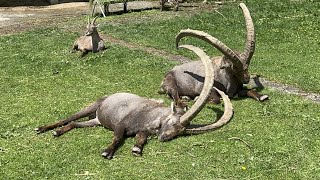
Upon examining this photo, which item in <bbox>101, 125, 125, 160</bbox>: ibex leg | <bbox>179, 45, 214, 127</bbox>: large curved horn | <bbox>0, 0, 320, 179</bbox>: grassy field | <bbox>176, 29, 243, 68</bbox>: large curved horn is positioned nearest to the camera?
<bbox>0, 0, 320, 179</bbox>: grassy field

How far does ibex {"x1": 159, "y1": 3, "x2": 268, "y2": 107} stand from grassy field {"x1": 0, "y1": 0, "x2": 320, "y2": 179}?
1.01ft

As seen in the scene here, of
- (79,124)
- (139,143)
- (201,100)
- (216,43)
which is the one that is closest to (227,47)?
(216,43)

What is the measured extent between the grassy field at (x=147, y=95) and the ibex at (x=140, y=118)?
0.15m

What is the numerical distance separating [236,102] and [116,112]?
2981 mm

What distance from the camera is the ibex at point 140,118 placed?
28.0ft

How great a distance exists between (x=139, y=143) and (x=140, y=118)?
599 mm

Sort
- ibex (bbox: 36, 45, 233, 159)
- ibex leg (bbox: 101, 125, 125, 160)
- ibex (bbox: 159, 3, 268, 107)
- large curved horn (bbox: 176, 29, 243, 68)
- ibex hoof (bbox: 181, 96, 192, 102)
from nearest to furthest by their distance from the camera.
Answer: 1. ibex leg (bbox: 101, 125, 125, 160)
2. ibex (bbox: 36, 45, 233, 159)
3. large curved horn (bbox: 176, 29, 243, 68)
4. ibex (bbox: 159, 3, 268, 107)
5. ibex hoof (bbox: 181, 96, 192, 102)

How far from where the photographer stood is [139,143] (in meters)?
8.47

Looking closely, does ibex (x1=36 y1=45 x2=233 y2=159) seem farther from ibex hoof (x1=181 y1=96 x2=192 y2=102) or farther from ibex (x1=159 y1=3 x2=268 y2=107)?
ibex hoof (x1=181 y1=96 x2=192 y2=102)

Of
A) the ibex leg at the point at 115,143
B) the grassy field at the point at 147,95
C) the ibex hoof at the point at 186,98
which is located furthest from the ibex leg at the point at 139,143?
the ibex hoof at the point at 186,98

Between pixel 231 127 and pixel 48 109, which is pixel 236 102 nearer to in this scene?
pixel 231 127

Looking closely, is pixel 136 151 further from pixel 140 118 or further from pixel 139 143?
pixel 140 118

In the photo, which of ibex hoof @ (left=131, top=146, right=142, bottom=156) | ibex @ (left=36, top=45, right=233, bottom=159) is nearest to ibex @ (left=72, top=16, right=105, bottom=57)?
ibex @ (left=36, top=45, right=233, bottom=159)

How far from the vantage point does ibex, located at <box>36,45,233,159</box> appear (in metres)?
8.54
